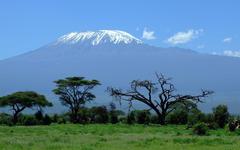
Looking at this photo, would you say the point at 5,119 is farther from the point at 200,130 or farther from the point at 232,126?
the point at 200,130

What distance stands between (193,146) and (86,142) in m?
4.66

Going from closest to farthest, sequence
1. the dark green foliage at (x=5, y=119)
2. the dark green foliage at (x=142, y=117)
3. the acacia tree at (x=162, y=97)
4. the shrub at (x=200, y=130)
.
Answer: the shrub at (x=200, y=130) < the dark green foliage at (x=5, y=119) < the acacia tree at (x=162, y=97) < the dark green foliage at (x=142, y=117)

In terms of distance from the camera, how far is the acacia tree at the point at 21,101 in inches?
2675

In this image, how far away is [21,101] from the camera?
68062 mm

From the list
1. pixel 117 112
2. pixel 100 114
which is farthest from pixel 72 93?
pixel 100 114

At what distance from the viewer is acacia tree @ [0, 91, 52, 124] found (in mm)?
67938

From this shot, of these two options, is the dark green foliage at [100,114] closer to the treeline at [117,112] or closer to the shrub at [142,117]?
the treeline at [117,112]

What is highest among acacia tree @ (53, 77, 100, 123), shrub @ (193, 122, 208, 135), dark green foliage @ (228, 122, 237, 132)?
acacia tree @ (53, 77, 100, 123)

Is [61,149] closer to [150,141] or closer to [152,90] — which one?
[150,141]

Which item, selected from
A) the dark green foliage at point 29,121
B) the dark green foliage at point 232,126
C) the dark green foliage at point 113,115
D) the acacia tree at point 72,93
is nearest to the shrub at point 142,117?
the dark green foliage at point 113,115

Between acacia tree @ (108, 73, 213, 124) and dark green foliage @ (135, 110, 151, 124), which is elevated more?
acacia tree @ (108, 73, 213, 124)

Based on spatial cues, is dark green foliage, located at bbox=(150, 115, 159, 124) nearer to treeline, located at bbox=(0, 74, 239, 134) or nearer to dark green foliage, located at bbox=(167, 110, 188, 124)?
treeline, located at bbox=(0, 74, 239, 134)

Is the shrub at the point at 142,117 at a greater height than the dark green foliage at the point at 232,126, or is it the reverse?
the shrub at the point at 142,117

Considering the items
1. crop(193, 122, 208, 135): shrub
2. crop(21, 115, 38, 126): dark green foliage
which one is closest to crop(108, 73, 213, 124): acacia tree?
crop(21, 115, 38, 126): dark green foliage
